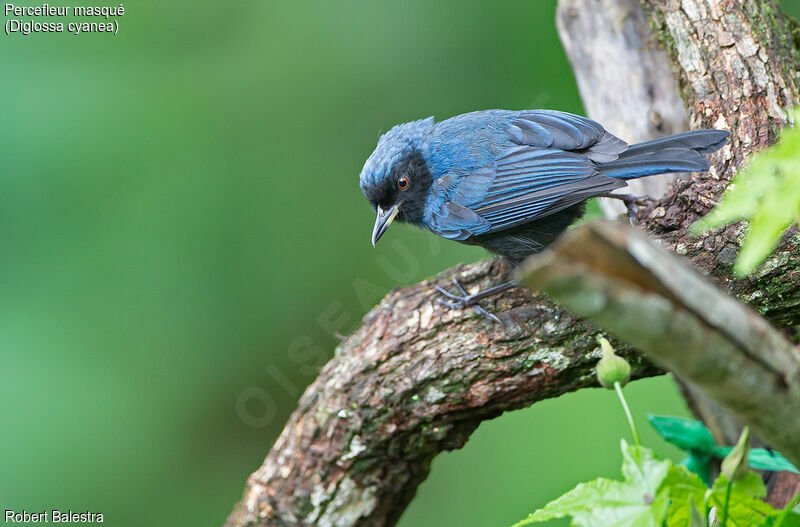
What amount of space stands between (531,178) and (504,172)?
12 cm

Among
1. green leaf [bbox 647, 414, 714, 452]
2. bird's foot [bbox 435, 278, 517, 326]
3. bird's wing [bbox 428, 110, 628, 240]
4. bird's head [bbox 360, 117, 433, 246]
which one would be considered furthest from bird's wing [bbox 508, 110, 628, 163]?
green leaf [bbox 647, 414, 714, 452]

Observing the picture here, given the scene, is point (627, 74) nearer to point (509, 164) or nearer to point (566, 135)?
point (566, 135)

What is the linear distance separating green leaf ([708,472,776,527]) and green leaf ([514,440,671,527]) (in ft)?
0.68

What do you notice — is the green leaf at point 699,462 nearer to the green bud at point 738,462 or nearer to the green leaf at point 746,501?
the green leaf at point 746,501

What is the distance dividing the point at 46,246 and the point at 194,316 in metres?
0.87

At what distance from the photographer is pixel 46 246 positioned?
13.1 ft

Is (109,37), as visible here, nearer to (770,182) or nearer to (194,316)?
(194,316)

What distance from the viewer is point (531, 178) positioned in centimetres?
265

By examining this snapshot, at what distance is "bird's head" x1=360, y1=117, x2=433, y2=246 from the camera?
2.93m

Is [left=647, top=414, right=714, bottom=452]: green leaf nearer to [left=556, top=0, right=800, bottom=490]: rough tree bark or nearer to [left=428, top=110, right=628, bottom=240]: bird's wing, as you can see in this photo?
[left=556, top=0, right=800, bottom=490]: rough tree bark

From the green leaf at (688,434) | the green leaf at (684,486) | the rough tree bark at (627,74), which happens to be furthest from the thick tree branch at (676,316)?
the rough tree bark at (627,74)

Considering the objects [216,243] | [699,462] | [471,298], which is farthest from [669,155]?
[216,243]

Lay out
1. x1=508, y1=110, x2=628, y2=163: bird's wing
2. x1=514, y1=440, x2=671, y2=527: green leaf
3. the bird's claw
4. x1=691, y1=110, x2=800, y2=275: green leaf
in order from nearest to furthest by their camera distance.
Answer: x1=691, y1=110, x2=800, y2=275: green leaf → x1=514, y1=440, x2=671, y2=527: green leaf → the bird's claw → x1=508, y1=110, x2=628, y2=163: bird's wing

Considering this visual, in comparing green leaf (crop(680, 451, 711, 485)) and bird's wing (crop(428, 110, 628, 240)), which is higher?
bird's wing (crop(428, 110, 628, 240))
